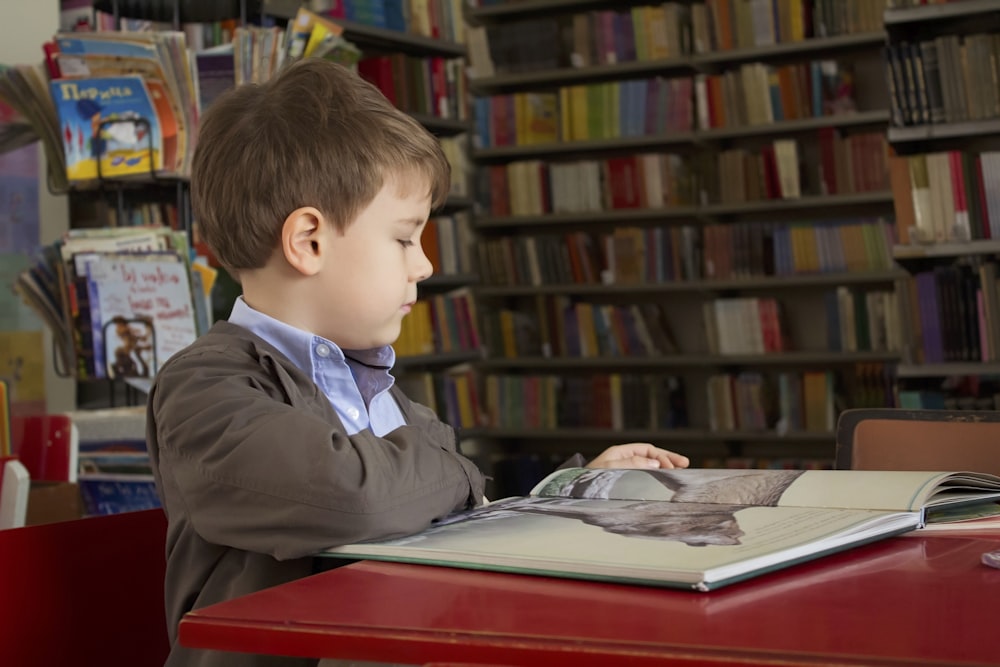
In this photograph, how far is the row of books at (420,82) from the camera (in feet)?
15.1

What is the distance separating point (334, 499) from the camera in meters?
0.74

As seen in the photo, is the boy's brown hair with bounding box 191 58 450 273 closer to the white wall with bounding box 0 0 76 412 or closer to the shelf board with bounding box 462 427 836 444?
the white wall with bounding box 0 0 76 412

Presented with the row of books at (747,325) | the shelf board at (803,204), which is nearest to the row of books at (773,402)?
the row of books at (747,325)

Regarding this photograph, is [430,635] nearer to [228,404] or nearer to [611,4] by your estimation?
[228,404]

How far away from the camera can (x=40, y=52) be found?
330cm

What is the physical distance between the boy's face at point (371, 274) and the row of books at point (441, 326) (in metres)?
3.42

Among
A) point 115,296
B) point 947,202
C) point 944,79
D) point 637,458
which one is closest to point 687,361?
point 947,202

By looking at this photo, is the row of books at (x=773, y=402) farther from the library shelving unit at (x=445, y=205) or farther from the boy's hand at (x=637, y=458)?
the boy's hand at (x=637, y=458)

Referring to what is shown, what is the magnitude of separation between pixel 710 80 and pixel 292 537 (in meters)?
4.38

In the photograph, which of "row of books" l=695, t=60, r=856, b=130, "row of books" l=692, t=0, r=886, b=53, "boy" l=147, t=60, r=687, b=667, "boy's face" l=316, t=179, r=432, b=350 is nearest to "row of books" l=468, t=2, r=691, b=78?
"row of books" l=692, t=0, r=886, b=53

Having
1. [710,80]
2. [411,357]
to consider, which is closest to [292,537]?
[411,357]

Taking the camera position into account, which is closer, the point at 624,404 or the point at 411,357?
the point at 411,357

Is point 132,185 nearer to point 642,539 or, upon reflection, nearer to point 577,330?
point 642,539

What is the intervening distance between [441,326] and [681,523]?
4.05m
